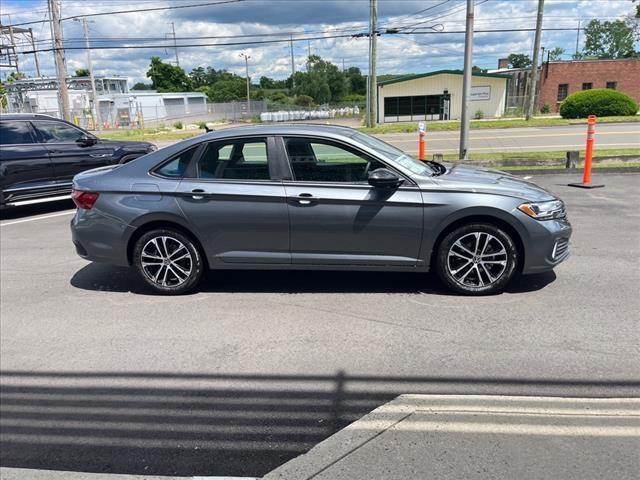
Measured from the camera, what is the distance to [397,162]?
5.09m

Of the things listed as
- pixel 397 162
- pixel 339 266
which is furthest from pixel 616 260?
pixel 339 266

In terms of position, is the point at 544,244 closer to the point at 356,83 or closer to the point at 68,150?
the point at 68,150

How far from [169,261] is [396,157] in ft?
8.30

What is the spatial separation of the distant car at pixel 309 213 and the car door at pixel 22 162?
5008mm

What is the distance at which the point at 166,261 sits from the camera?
5320 mm

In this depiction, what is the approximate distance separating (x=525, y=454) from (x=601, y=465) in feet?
1.17

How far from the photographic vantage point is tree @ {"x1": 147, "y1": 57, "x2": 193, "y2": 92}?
106m

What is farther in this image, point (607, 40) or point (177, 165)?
point (607, 40)

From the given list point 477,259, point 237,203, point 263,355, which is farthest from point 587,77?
point 263,355

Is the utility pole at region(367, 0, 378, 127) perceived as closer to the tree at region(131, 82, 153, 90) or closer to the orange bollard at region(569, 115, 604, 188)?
the orange bollard at region(569, 115, 604, 188)

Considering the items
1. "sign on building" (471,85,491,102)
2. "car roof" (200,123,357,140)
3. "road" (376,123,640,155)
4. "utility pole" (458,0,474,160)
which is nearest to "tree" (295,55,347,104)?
"sign on building" (471,85,491,102)

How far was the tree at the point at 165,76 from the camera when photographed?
106 m

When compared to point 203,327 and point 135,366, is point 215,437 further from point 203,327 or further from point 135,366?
point 203,327

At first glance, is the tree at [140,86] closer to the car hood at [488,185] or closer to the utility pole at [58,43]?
the utility pole at [58,43]
